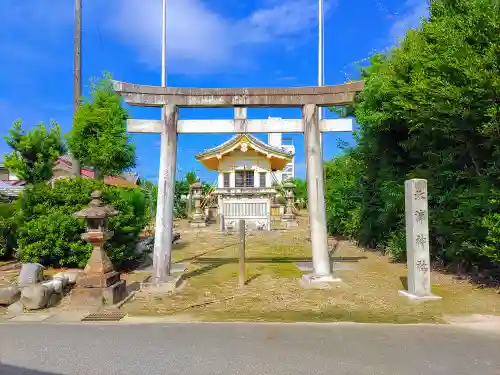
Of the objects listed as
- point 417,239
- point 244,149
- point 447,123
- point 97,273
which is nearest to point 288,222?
point 244,149

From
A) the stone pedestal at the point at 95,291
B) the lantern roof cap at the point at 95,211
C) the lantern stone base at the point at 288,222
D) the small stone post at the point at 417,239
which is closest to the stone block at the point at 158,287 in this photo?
the stone pedestal at the point at 95,291

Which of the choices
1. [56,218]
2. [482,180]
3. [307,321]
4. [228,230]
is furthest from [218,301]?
[228,230]

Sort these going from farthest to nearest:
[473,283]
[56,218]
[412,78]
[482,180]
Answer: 1. [56,218]
2. [412,78]
3. [473,283]
4. [482,180]

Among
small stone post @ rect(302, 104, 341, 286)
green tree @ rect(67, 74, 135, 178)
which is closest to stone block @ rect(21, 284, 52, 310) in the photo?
small stone post @ rect(302, 104, 341, 286)

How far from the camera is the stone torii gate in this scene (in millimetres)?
8039

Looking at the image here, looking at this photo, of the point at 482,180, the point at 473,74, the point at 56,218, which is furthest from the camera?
the point at 56,218

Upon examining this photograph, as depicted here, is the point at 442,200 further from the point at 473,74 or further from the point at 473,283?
the point at 473,74

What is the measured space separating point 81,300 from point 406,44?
9.65 m

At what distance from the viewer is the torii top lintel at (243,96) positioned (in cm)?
812

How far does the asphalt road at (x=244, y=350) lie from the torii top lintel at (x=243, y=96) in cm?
471

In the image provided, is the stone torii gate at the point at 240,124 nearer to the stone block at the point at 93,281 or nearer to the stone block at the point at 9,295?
the stone block at the point at 93,281

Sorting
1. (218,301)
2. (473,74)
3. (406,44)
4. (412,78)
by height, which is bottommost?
(218,301)

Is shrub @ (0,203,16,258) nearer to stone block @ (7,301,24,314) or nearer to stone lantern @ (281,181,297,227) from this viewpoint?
stone block @ (7,301,24,314)

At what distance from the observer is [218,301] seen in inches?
272
